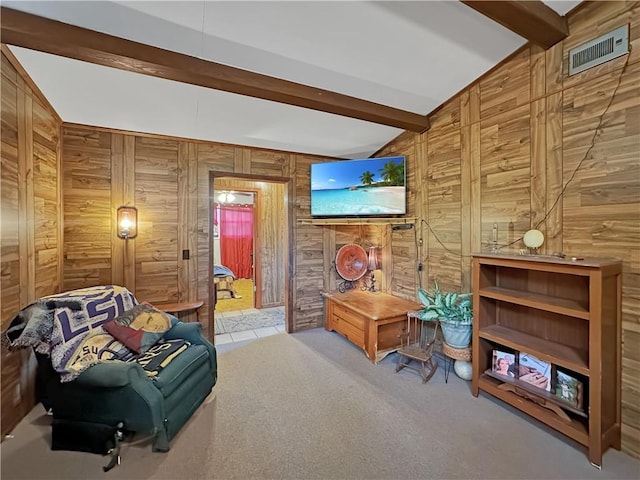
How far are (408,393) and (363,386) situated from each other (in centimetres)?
39

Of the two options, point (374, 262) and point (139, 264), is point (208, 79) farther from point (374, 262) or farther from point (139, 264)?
point (374, 262)

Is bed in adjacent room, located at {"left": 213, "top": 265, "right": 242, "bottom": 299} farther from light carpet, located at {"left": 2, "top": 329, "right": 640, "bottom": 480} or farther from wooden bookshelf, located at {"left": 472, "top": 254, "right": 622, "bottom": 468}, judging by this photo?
wooden bookshelf, located at {"left": 472, "top": 254, "right": 622, "bottom": 468}

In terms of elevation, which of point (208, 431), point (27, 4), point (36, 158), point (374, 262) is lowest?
point (208, 431)

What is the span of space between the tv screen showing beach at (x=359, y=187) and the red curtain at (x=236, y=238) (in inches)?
179

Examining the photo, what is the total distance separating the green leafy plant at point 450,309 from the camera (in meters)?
2.62

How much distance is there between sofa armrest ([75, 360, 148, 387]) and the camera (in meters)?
1.77

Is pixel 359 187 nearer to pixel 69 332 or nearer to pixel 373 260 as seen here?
pixel 373 260

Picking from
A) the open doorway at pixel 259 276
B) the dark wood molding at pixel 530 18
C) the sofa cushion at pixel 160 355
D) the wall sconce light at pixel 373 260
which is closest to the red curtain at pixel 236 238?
the open doorway at pixel 259 276

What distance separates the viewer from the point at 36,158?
2.38 meters

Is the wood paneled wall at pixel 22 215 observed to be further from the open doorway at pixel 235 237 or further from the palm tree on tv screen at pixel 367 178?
the open doorway at pixel 235 237

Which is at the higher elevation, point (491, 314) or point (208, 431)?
point (491, 314)

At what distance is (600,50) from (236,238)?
7648 mm

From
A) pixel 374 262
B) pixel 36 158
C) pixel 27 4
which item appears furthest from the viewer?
pixel 374 262

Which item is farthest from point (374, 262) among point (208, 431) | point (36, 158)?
point (36, 158)
